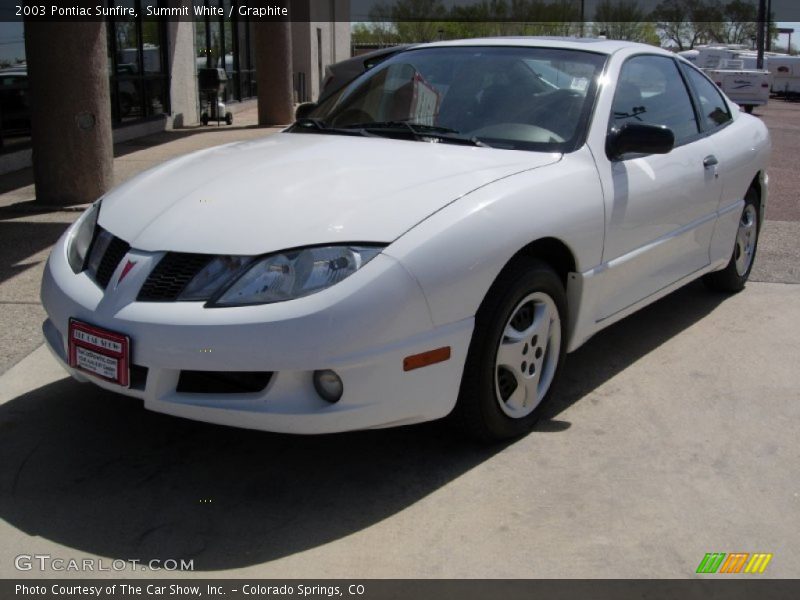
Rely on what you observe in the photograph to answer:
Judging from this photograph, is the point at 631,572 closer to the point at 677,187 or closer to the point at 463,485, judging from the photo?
the point at 463,485

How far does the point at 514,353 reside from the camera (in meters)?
3.68

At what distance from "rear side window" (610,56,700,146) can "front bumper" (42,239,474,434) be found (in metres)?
1.74

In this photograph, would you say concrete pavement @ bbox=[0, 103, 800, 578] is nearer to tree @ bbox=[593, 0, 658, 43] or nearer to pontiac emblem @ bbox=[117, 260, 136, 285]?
pontiac emblem @ bbox=[117, 260, 136, 285]

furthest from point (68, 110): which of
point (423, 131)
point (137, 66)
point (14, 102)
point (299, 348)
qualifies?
point (137, 66)

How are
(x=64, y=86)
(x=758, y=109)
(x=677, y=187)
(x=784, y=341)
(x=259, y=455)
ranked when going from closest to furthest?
(x=259, y=455), (x=677, y=187), (x=784, y=341), (x=64, y=86), (x=758, y=109)

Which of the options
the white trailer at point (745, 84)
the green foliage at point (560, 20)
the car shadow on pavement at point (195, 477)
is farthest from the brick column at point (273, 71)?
the green foliage at point (560, 20)

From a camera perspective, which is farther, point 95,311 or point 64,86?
point 64,86

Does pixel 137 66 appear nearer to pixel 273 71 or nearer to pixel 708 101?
pixel 273 71

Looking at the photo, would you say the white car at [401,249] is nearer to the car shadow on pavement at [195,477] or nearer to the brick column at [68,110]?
the car shadow on pavement at [195,477]

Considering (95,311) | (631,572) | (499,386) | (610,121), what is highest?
(610,121)

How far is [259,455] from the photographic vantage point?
367 cm

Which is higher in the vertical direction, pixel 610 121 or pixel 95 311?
pixel 610 121

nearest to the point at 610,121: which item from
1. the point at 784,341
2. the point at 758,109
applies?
the point at 784,341
